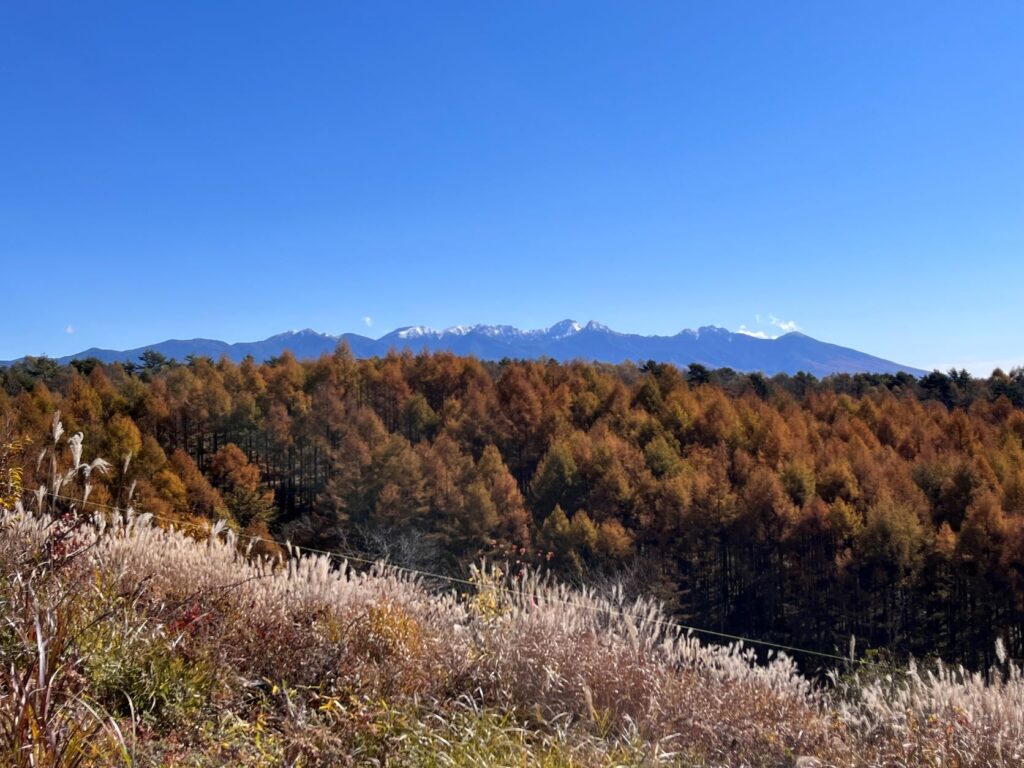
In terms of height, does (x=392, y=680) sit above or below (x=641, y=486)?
above

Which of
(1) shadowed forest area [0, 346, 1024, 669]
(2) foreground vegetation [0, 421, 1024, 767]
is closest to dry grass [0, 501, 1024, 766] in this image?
(2) foreground vegetation [0, 421, 1024, 767]

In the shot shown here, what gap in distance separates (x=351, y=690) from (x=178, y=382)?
2047 inches

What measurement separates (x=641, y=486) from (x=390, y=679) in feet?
117

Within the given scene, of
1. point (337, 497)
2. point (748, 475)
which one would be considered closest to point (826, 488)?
point (748, 475)

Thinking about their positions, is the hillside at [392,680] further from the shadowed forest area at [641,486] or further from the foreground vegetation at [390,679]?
the shadowed forest area at [641,486]

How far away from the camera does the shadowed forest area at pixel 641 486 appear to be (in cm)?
3195

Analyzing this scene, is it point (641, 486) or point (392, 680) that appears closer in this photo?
point (392, 680)

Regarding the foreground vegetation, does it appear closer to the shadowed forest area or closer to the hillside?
the hillside

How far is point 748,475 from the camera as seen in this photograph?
134 feet

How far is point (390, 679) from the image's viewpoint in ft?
10.6

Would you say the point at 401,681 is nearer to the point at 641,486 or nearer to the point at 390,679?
the point at 390,679

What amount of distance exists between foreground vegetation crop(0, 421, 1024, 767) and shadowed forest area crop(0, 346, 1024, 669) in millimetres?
19147

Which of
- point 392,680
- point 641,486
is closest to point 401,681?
point 392,680

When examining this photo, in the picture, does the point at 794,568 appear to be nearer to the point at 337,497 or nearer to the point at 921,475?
the point at 921,475
